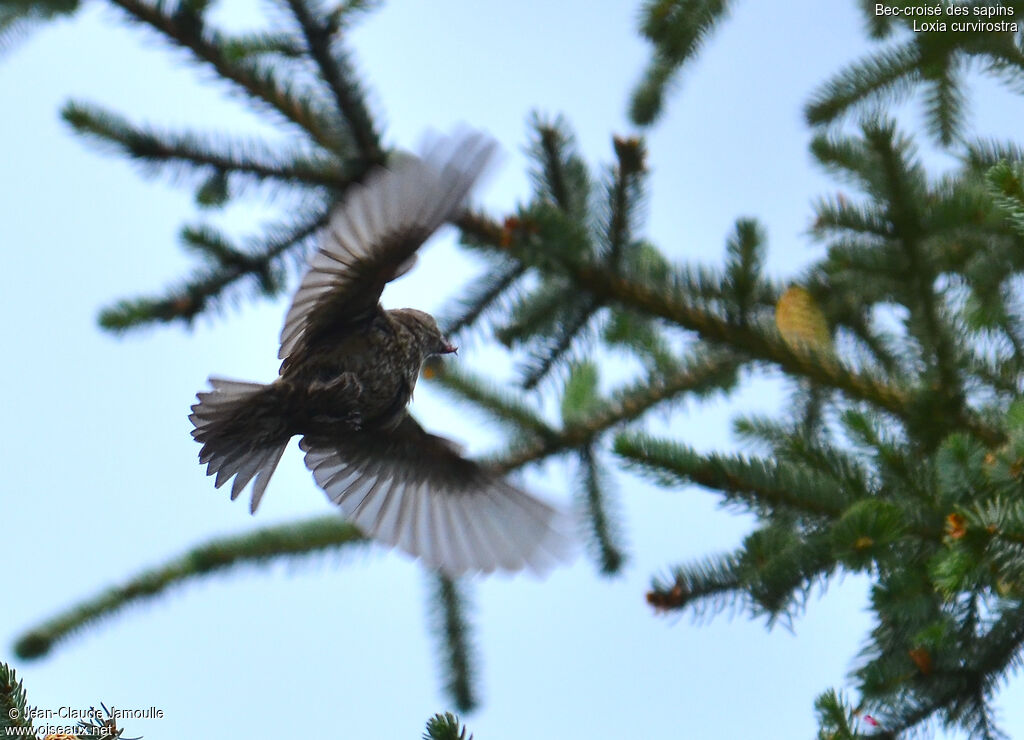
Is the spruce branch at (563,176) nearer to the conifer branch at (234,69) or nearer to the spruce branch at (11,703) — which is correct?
the conifer branch at (234,69)

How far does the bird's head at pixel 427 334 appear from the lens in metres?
3.28

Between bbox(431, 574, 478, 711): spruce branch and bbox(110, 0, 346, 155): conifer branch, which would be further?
bbox(431, 574, 478, 711): spruce branch

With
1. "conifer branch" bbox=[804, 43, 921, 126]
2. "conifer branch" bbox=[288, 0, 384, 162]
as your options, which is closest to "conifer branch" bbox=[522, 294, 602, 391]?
"conifer branch" bbox=[288, 0, 384, 162]

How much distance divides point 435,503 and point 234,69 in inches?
55.2

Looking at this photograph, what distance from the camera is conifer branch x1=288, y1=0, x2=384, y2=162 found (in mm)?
2463

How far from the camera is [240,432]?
10.1 ft

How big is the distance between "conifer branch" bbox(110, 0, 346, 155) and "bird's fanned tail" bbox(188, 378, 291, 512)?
26.6 inches

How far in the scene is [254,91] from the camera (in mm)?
2736

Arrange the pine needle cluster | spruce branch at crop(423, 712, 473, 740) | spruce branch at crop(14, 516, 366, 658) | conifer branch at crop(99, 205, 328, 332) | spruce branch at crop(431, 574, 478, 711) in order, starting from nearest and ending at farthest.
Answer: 1. spruce branch at crop(423, 712, 473, 740)
2. the pine needle cluster
3. conifer branch at crop(99, 205, 328, 332)
4. spruce branch at crop(431, 574, 478, 711)
5. spruce branch at crop(14, 516, 366, 658)

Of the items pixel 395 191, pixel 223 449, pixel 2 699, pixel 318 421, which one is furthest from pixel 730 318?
pixel 2 699

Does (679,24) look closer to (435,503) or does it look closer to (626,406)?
(626,406)

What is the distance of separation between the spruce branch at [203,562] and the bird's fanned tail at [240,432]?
301 millimetres

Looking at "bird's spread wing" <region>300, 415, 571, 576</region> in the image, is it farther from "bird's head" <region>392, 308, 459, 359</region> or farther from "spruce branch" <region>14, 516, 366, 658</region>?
"bird's head" <region>392, 308, 459, 359</region>

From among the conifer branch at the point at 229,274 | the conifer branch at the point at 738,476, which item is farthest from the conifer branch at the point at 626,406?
the conifer branch at the point at 229,274
